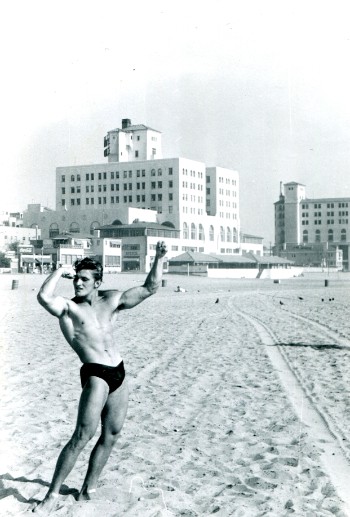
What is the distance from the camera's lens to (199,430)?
6.78 metres

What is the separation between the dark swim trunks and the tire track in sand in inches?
77.9

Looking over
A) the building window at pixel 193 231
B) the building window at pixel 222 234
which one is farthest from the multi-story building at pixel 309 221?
the building window at pixel 193 231

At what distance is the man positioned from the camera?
436 centimetres

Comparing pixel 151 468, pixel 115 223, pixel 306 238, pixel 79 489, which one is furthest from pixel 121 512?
pixel 306 238

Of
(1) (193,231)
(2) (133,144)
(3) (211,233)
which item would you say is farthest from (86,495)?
(2) (133,144)

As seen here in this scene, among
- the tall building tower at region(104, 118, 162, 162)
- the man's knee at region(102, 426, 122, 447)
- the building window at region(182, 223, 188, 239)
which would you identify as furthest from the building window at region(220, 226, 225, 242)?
the man's knee at region(102, 426, 122, 447)

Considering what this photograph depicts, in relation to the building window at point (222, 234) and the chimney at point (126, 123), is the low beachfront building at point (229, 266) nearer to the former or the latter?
the building window at point (222, 234)

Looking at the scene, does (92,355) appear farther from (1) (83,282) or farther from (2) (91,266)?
(2) (91,266)

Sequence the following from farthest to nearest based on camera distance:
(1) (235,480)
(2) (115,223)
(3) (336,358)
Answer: (2) (115,223) < (3) (336,358) < (1) (235,480)

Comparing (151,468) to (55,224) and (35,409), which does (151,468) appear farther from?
(55,224)

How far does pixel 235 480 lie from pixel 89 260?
2270mm

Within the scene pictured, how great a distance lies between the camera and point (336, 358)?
11.6 meters

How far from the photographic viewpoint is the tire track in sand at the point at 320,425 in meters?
5.30

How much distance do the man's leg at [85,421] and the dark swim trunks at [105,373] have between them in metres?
0.04
